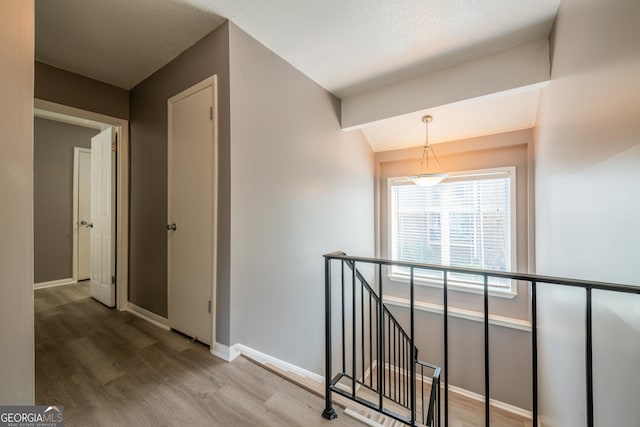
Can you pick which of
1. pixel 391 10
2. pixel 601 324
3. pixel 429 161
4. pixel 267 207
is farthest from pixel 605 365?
pixel 429 161

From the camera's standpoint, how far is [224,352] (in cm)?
183

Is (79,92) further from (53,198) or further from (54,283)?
(54,283)

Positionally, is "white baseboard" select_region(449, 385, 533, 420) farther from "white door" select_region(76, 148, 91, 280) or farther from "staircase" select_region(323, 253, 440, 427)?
"white door" select_region(76, 148, 91, 280)

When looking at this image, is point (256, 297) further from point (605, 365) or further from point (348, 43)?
point (348, 43)

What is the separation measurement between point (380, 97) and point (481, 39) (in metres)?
1.05

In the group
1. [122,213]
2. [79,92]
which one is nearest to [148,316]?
→ [122,213]

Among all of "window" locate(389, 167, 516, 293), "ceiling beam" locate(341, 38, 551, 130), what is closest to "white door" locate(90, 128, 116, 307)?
"ceiling beam" locate(341, 38, 551, 130)

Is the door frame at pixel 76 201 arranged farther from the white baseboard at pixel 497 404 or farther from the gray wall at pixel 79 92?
the white baseboard at pixel 497 404

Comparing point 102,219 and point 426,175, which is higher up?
point 426,175

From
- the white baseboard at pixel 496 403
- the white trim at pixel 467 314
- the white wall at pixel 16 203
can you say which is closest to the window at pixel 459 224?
the white trim at pixel 467 314

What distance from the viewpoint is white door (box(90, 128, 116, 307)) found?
278cm

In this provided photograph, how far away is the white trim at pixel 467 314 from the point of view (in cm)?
322

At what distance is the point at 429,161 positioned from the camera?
3.85 m

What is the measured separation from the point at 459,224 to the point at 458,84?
198 centimetres
